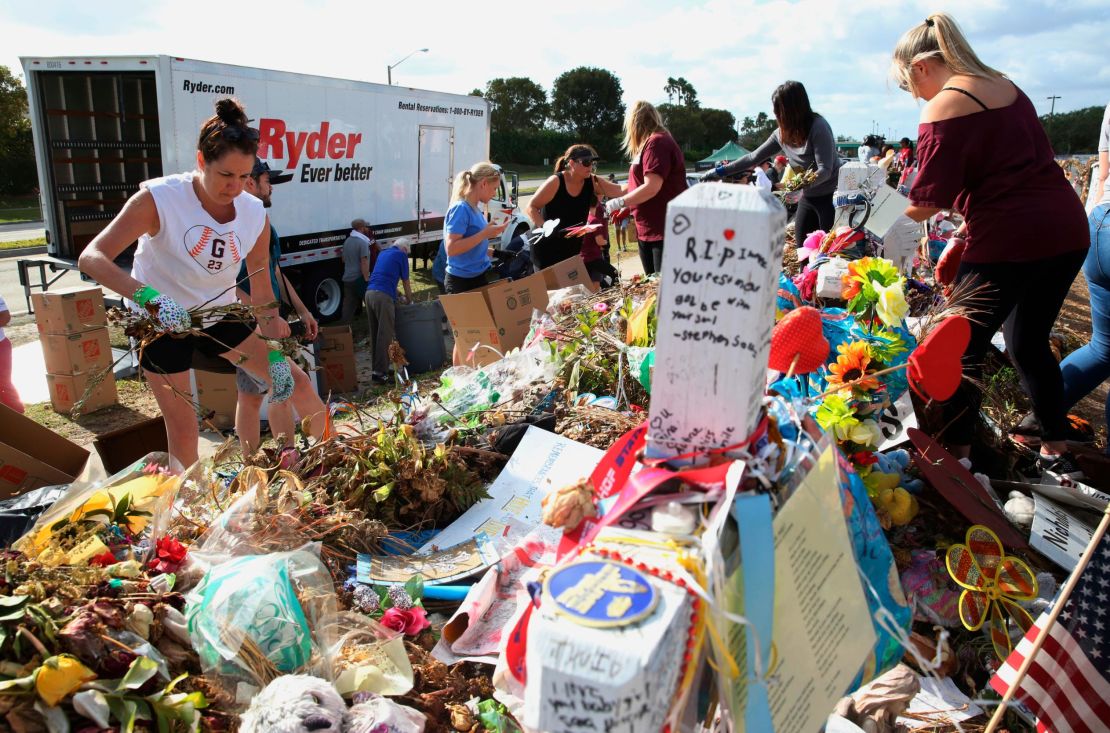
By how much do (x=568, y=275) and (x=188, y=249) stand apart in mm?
3067

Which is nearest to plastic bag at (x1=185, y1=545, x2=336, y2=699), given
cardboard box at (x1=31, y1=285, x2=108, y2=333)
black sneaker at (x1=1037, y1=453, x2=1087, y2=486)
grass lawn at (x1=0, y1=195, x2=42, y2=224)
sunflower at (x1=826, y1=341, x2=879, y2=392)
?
sunflower at (x1=826, y1=341, x2=879, y2=392)

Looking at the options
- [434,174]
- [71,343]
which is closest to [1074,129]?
[434,174]

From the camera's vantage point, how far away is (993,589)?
2.08 meters

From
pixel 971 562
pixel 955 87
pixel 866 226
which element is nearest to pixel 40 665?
pixel 971 562

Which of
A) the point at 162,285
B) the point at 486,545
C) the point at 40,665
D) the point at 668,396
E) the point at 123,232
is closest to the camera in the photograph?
the point at 668,396

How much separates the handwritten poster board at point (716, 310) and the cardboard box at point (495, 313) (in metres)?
3.83

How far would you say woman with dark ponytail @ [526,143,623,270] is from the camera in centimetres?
598

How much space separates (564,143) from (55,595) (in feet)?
203

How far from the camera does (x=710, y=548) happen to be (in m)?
1.00

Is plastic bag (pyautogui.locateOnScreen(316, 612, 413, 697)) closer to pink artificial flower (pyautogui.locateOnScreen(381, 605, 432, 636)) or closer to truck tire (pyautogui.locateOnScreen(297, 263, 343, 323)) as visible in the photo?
pink artificial flower (pyautogui.locateOnScreen(381, 605, 432, 636))

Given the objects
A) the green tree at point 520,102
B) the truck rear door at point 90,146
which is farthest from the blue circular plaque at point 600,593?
the green tree at point 520,102

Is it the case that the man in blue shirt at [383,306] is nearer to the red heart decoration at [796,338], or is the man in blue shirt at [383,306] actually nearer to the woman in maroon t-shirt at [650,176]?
the woman in maroon t-shirt at [650,176]

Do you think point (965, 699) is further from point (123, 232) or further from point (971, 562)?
point (123, 232)

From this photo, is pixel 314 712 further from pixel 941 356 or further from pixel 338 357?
pixel 338 357
